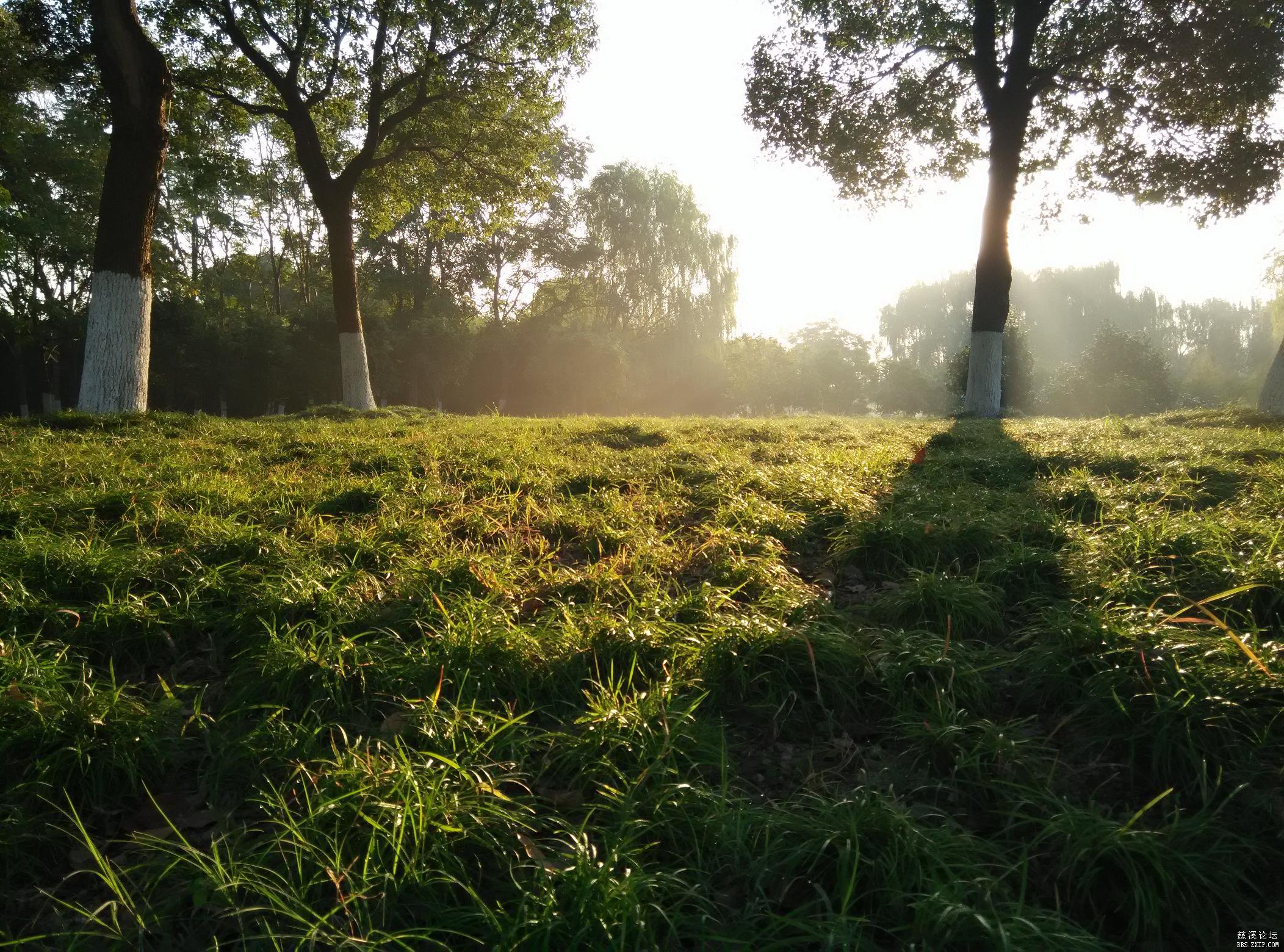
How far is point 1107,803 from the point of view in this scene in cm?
187

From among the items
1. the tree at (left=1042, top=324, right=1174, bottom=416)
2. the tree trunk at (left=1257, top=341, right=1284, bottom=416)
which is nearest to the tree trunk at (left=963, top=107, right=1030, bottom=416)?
the tree trunk at (left=1257, top=341, right=1284, bottom=416)

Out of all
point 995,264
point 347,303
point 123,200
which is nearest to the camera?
point 123,200

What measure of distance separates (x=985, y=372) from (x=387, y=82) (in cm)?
1515

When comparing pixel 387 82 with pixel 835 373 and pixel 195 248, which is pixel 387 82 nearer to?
pixel 195 248

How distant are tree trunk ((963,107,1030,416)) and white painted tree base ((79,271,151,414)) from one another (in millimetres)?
15064

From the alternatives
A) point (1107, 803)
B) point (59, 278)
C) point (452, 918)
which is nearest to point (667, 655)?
point (452, 918)

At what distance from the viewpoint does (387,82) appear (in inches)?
587

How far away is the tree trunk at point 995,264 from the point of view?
13.9 m

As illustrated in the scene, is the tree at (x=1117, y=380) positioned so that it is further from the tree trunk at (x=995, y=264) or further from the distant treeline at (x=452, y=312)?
the tree trunk at (x=995, y=264)

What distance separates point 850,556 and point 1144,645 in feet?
5.16

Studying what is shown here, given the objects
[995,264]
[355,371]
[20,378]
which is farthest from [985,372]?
[20,378]

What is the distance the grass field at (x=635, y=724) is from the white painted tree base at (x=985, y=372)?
11.2 metres

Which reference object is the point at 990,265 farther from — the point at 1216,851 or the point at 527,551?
the point at 1216,851

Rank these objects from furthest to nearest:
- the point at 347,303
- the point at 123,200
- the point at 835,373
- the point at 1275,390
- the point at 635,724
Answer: the point at 835,373 < the point at 347,303 < the point at 1275,390 < the point at 123,200 < the point at 635,724
